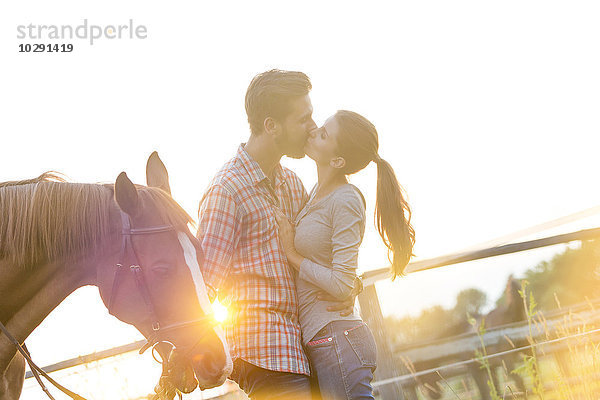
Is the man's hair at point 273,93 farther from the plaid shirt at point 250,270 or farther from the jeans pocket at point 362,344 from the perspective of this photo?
the jeans pocket at point 362,344

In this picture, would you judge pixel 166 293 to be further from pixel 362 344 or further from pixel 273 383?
pixel 362 344

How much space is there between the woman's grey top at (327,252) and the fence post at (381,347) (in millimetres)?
1333

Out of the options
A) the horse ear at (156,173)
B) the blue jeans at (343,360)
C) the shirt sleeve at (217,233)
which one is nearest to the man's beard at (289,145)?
the shirt sleeve at (217,233)

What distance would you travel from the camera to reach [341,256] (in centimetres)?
231

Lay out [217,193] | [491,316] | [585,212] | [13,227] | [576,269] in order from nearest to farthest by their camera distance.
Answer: [13,227] < [217,193] < [585,212] < [576,269] < [491,316]

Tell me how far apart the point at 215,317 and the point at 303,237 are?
1.74 feet

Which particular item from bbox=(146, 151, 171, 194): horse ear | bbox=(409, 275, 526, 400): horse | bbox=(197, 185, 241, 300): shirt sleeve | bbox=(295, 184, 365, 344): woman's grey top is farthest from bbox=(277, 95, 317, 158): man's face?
bbox=(409, 275, 526, 400): horse

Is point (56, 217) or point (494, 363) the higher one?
point (56, 217)

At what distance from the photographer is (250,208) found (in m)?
2.43

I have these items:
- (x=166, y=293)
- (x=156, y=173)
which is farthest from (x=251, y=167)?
(x=166, y=293)

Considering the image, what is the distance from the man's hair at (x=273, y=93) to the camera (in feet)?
8.41

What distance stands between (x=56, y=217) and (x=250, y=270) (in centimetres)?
85

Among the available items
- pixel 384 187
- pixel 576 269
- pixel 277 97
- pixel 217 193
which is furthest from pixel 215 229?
pixel 576 269

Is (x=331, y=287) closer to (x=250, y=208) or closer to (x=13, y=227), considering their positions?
(x=250, y=208)
